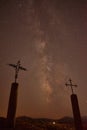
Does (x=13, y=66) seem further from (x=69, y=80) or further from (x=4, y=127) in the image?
(x=69, y=80)

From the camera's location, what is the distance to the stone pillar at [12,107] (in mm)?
17375

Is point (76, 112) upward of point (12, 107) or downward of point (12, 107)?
upward

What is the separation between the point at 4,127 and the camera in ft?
57.0

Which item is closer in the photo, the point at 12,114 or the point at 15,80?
the point at 12,114

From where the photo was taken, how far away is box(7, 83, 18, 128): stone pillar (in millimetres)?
17375

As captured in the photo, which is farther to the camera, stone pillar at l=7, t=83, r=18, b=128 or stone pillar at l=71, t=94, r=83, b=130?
stone pillar at l=71, t=94, r=83, b=130

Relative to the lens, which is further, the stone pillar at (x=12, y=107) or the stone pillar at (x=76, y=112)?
the stone pillar at (x=76, y=112)

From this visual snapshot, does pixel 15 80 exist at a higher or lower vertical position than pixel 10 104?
higher

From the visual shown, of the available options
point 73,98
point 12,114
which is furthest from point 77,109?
point 12,114

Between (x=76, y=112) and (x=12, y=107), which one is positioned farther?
(x=76, y=112)

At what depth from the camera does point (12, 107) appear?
18.0 m

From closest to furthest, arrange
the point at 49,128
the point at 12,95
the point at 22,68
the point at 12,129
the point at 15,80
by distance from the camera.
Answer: the point at 12,129, the point at 12,95, the point at 15,80, the point at 22,68, the point at 49,128

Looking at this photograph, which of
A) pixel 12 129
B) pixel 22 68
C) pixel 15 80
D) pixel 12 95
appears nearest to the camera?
pixel 12 129

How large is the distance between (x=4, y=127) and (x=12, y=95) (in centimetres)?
341
